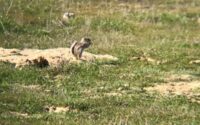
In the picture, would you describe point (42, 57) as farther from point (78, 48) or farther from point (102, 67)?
point (102, 67)

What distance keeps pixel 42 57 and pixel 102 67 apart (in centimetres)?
226


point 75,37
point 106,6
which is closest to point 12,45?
point 75,37

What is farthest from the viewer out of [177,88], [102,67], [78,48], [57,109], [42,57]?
[78,48]

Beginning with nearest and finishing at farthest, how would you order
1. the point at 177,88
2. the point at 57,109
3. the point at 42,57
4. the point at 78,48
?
Answer: 1. the point at 57,109
2. the point at 177,88
3. the point at 42,57
4. the point at 78,48

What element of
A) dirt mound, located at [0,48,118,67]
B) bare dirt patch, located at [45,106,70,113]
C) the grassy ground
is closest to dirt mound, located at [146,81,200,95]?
the grassy ground

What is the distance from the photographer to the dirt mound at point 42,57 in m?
23.1

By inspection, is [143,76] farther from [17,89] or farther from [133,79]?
[17,89]

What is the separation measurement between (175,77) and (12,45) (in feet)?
26.7

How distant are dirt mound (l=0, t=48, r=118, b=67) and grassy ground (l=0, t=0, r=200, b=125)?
54 cm

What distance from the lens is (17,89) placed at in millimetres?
19141

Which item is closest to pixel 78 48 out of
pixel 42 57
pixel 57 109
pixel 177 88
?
pixel 42 57

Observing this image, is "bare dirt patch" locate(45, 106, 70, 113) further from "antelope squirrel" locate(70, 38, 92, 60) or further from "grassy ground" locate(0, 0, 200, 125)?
"antelope squirrel" locate(70, 38, 92, 60)

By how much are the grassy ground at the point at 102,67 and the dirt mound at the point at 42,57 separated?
1.77ft

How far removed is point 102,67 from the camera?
24000mm
